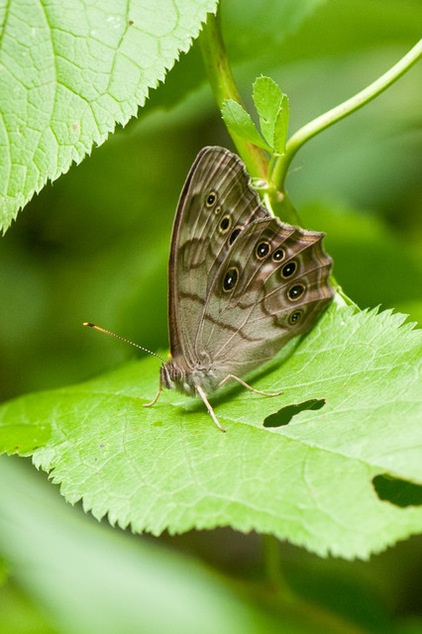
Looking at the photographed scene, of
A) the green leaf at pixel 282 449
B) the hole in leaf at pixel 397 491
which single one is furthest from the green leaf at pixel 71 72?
the hole in leaf at pixel 397 491

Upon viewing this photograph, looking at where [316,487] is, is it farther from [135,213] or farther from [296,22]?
[135,213]

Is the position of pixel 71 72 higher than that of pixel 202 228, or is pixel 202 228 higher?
pixel 71 72

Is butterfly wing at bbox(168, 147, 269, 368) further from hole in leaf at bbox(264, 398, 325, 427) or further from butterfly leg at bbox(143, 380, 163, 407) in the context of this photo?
hole in leaf at bbox(264, 398, 325, 427)

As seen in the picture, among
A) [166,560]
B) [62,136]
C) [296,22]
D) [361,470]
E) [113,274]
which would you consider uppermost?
[296,22]

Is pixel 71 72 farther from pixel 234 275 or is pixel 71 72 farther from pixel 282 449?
pixel 282 449

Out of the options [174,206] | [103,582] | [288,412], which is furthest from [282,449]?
[174,206]

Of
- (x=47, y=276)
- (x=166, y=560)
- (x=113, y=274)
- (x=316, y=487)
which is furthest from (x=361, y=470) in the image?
(x=47, y=276)
